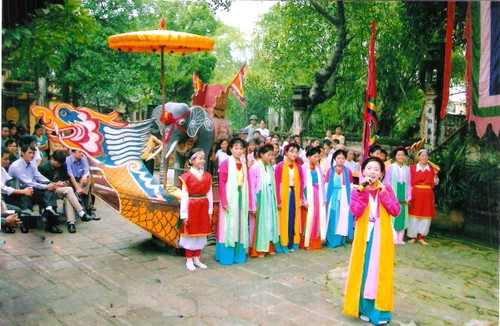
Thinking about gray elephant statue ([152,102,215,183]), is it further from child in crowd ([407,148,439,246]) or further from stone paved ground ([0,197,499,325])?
child in crowd ([407,148,439,246])

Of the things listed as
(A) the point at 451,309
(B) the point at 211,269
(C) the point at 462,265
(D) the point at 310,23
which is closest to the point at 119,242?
(B) the point at 211,269

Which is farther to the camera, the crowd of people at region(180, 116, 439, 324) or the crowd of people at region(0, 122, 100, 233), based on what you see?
the crowd of people at region(0, 122, 100, 233)

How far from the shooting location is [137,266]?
5.41 metres

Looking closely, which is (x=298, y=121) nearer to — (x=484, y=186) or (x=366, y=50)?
(x=366, y=50)

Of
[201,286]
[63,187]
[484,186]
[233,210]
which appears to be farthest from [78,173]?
[484,186]

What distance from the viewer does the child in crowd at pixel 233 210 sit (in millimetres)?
5766

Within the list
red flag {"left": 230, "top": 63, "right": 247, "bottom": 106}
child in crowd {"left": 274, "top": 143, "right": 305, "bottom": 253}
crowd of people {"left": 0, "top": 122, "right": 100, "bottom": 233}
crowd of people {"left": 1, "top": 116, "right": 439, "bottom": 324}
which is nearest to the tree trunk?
red flag {"left": 230, "top": 63, "right": 247, "bottom": 106}

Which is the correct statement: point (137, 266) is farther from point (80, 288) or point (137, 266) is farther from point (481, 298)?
point (481, 298)

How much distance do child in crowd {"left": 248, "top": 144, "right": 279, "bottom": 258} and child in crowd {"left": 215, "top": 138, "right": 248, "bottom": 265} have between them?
210mm

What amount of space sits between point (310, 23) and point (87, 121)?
27.8 ft

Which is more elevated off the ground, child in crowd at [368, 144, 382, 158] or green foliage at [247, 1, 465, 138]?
green foliage at [247, 1, 465, 138]

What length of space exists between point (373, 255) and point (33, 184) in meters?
5.03

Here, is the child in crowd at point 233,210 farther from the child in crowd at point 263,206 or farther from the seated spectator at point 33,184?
the seated spectator at point 33,184

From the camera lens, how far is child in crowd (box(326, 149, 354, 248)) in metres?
6.87
